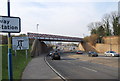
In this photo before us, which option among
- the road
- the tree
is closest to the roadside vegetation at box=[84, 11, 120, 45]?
the tree

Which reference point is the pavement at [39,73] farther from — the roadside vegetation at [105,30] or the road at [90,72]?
the roadside vegetation at [105,30]

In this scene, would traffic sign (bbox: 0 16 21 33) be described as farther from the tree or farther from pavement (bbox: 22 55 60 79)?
the tree

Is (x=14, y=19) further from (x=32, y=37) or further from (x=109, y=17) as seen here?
(x=109, y=17)

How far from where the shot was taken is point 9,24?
27.9 ft

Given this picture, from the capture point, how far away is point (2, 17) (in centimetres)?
837

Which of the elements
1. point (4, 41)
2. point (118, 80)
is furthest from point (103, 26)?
point (118, 80)

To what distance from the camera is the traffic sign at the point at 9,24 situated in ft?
27.4

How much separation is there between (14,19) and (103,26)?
86220mm

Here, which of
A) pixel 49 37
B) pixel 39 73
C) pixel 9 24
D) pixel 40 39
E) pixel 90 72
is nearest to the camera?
pixel 9 24

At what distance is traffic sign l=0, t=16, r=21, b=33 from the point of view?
834 cm

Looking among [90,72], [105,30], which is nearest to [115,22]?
[105,30]

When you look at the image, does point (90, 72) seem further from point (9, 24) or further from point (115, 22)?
point (115, 22)

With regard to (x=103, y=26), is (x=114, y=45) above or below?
below

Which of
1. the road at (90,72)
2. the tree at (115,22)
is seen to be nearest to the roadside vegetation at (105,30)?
the tree at (115,22)
